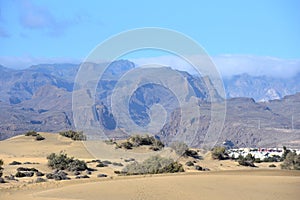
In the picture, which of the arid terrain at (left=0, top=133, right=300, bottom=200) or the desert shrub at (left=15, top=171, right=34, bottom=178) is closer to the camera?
the arid terrain at (left=0, top=133, right=300, bottom=200)

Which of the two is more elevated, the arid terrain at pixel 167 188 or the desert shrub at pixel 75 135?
the desert shrub at pixel 75 135

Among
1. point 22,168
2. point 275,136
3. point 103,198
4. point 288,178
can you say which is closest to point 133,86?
point 22,168

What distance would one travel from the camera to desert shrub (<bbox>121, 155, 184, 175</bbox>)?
130 feet

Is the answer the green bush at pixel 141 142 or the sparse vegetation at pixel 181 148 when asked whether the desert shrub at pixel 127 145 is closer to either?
the green bush at pixel 141 142

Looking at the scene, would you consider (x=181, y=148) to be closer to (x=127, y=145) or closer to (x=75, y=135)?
(x=127, y=145)

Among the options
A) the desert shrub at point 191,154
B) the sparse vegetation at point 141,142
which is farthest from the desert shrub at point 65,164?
the desert shrub at point 191,154

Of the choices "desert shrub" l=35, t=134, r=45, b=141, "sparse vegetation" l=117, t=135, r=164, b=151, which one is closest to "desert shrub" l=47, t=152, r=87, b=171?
"sparse vegetation" l=117, t=135, r=164, b=151

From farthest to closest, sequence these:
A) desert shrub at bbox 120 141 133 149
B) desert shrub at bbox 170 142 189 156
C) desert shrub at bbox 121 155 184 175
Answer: desert shrub at bbox 120 141 133 149, desert shrub at bbox 170 142 189 156, desert shrub at bbox 121 155 184 175

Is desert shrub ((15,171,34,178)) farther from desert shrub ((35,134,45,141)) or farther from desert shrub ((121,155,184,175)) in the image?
desert shrub ((35,134,45,141))

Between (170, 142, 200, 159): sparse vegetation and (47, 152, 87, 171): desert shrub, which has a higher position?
(170, 142, 200, 159): sparse vegetation

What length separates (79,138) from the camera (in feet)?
216

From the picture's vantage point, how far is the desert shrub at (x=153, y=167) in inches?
1565

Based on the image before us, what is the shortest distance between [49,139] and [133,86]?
71.4 ft

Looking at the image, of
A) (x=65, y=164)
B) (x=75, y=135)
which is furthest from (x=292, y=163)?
(x=75, y=135)
